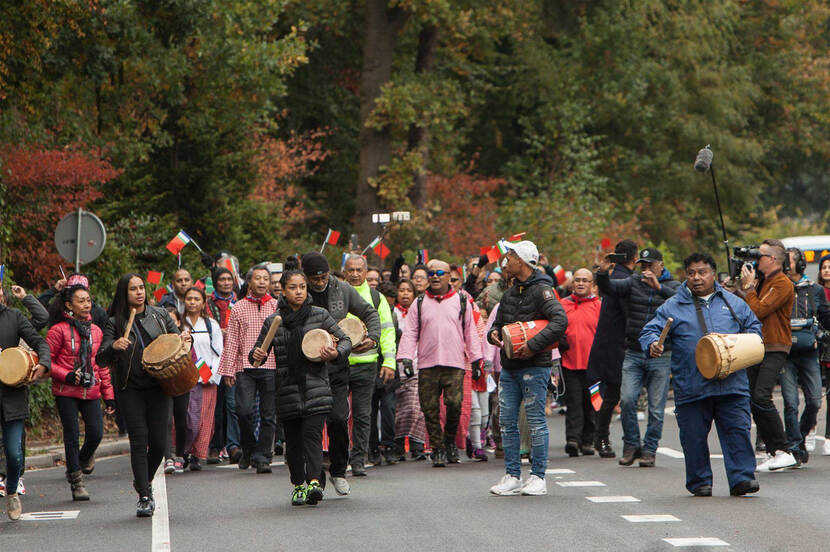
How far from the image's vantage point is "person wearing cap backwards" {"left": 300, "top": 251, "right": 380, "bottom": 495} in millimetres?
11133

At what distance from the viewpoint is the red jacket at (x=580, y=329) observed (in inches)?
584

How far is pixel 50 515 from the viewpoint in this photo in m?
10.9

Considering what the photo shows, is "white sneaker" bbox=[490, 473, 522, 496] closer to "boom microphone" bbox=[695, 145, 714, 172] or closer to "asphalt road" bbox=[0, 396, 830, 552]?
"asphalt road" bbox=[0, 396, 830, 552]

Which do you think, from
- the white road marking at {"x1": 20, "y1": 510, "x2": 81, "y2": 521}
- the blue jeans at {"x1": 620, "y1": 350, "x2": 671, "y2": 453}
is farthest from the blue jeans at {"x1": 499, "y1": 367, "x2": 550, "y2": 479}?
the white road marking at {"x1": 20, "y1": 510, "x2": 81, "y2": 521}

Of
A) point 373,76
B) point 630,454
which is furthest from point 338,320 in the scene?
point 373,76

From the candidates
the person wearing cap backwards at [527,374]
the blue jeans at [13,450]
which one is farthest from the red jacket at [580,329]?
the blue jeans at [13,450]

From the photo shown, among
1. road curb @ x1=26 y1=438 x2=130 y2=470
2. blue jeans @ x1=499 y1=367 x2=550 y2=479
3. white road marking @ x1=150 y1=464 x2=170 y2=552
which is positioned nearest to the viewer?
white road marking @ x1=150 y1=464 x2=170 y2=552

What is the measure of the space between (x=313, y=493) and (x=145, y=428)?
4.42 ft

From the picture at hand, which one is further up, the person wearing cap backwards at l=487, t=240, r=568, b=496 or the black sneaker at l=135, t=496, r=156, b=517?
the person wearing cap backwards at l=487, t=240, r=568, b=496

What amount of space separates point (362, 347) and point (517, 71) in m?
30.5

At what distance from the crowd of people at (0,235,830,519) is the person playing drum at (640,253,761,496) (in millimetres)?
15

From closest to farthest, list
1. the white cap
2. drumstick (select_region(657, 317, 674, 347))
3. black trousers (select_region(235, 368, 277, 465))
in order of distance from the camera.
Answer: drumstick (select_region(657, 317, 674, 347))
the white cap
black trousers (select_region(235, 368, 277, 465))

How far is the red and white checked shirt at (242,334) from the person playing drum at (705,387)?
173 inches

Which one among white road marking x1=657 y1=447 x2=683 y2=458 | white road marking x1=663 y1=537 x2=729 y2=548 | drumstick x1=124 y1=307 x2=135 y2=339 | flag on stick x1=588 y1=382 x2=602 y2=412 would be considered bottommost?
white road marking x1=663 y1=537 x2=729 y2=548
